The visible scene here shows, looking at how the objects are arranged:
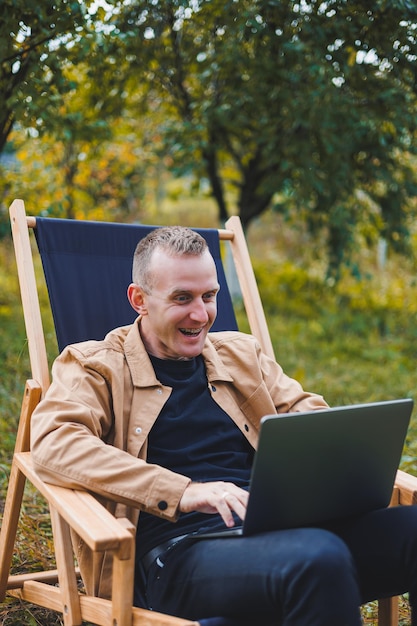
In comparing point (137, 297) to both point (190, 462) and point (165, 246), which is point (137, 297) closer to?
point (165, 246)

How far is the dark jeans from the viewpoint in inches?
66.5

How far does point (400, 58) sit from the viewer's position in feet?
12.1

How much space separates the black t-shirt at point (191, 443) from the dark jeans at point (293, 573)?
0.14 m

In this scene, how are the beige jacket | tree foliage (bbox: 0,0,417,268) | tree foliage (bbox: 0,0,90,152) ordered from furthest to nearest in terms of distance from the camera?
tree foliage (bbox: 0,0,417,268)
tree foliage (bbox: 0,0,90,152)
the beige jacket

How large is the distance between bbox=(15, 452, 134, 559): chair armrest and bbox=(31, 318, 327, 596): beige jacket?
0.03 meters

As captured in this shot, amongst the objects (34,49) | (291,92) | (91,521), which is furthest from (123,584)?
(291,92)

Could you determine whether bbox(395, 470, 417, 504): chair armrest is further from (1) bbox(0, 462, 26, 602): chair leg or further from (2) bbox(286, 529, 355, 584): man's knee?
(1) bbox(0, 462, 26, 602): chair leg

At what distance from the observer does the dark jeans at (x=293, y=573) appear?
169 cm

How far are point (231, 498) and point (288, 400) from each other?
0.66 m

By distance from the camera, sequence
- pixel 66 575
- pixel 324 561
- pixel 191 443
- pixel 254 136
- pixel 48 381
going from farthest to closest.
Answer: pixel 254 136 < pixel 48 381 < pixel 191 443 < pixel 66 575 < pixel 324 561

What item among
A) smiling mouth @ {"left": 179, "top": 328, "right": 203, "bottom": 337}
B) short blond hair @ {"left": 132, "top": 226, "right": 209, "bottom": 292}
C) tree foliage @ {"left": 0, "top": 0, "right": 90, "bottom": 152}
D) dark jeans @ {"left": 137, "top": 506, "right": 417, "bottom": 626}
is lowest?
dark jeans @ {"left": 137, "top": 506, "right": 417, "bottom": 626}

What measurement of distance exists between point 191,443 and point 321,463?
0.54 metres

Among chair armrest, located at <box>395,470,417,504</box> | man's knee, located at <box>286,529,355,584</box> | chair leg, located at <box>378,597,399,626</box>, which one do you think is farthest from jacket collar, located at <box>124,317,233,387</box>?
chair leg, located at <box>378,597,399,626</box>

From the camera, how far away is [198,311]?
224cm
